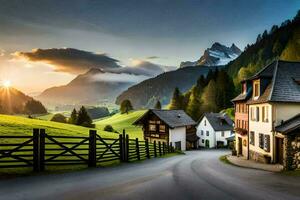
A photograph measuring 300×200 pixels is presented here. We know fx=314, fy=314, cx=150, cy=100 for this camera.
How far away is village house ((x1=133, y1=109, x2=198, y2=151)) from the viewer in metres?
66.4

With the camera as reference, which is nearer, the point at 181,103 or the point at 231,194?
the point at 231,194

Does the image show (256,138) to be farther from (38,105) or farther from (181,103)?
(38,105)

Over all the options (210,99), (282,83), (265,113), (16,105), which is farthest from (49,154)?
(16,105)

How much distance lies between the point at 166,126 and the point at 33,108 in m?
104

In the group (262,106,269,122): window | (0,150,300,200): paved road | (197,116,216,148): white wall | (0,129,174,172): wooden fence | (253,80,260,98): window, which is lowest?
(197,116,216,148): white wall

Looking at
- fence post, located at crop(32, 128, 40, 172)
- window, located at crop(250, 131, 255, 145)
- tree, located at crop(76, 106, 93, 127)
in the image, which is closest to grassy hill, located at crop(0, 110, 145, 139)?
fence post, located at crop(32, 128, 40, 172)

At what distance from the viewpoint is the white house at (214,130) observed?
83.0m

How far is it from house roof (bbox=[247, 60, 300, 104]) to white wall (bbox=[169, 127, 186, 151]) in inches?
1195

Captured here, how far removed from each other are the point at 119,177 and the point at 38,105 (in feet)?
485

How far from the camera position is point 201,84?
135875 millimetres

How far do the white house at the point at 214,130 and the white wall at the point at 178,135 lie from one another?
1407 cm

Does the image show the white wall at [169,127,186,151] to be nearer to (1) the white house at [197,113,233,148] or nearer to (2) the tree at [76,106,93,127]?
(1) the white house at [197,113,233,148]

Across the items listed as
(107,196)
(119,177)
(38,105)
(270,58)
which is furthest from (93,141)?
(270,58)

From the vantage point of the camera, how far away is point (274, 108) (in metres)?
32.2
